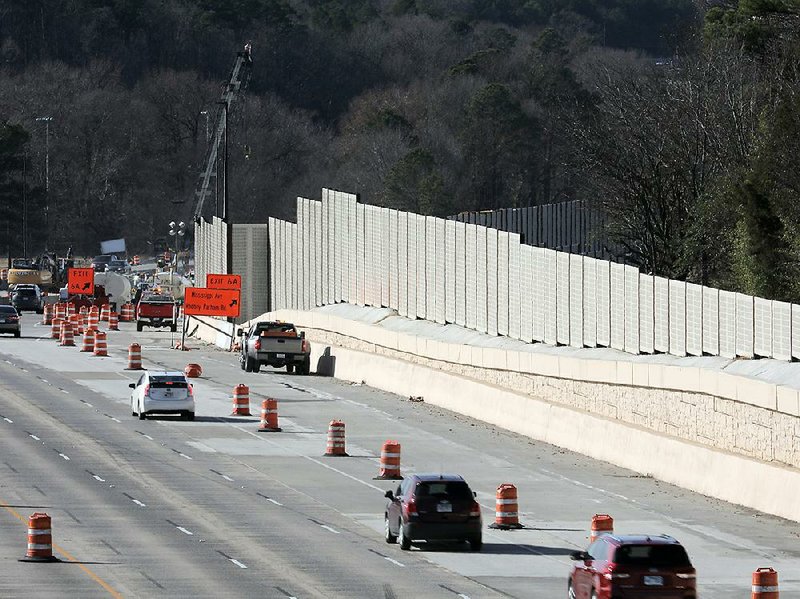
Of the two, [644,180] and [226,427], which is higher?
[644,180]

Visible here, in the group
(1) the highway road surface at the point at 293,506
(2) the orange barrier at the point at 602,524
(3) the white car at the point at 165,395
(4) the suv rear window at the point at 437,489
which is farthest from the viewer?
(3) the white car at the point at 165,395

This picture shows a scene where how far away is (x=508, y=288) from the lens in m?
60.6

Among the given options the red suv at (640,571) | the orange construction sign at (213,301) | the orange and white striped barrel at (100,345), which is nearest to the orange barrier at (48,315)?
the orange construction sign at (213,301)

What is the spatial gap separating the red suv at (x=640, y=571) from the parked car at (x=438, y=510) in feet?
23.7

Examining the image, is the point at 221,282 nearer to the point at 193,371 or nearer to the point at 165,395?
the point at 193,371

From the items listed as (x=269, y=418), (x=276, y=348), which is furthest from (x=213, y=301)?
(x=269, y=418)

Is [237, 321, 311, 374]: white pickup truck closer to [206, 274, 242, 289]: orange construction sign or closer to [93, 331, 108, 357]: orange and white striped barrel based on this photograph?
[93, 331, 108, 357]: orange and white striped barrel

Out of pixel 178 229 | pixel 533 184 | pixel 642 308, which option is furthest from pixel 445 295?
pixel 533 184

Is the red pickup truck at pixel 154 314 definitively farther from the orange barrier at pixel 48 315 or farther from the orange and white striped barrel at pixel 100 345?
the orange and white striped barrel at pixel 100 345

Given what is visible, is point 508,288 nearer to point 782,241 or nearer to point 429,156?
point 782,241

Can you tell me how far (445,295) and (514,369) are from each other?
35.2ft

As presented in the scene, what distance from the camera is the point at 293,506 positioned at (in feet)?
132

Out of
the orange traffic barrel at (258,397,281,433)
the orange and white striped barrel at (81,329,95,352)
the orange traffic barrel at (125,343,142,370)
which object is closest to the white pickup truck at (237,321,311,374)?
the orange traffic barrel at (125,343,142,370)

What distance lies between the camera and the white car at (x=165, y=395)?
55750 millimetres
